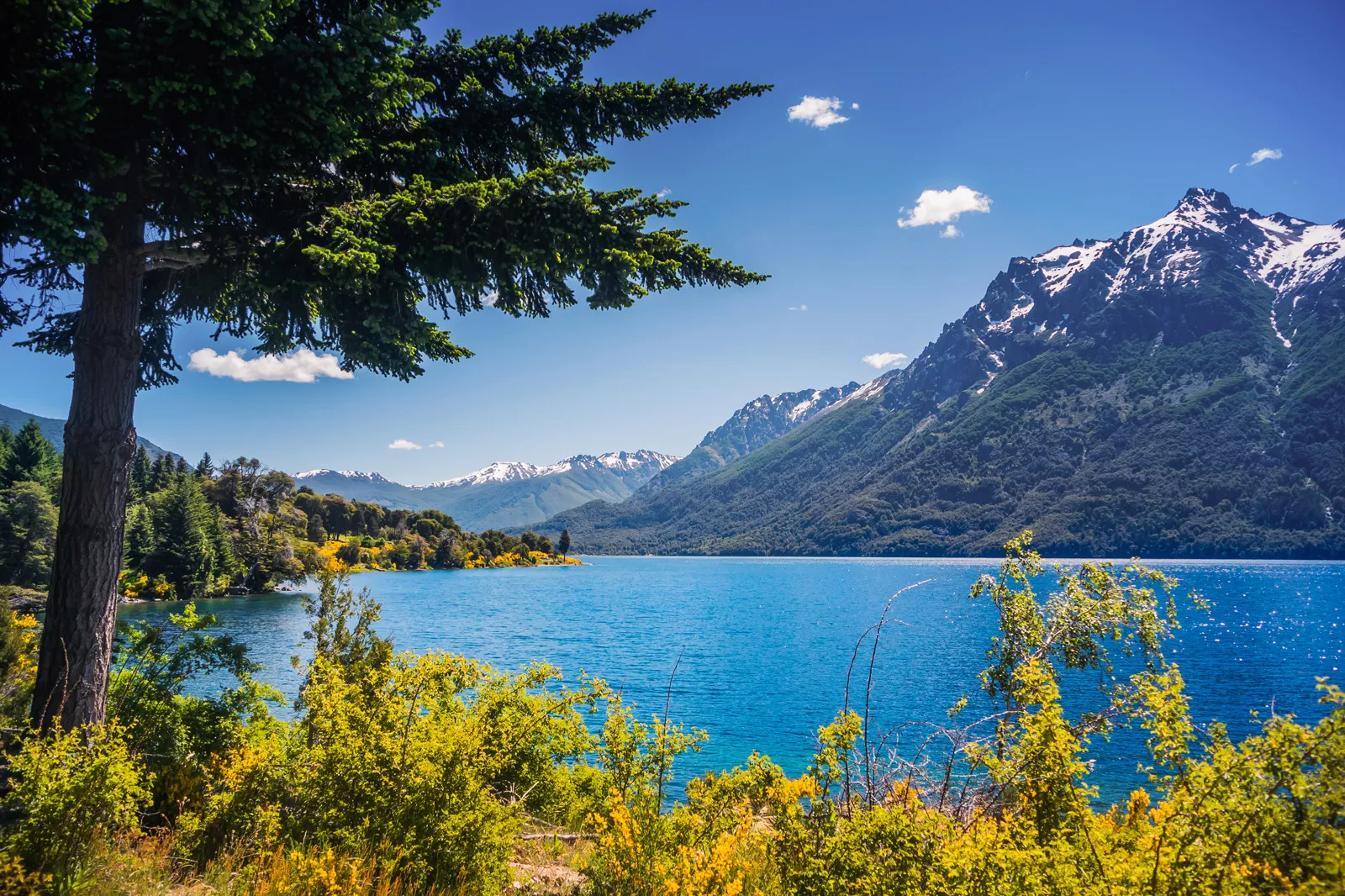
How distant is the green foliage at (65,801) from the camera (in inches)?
151

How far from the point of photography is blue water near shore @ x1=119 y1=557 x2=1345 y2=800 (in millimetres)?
23266

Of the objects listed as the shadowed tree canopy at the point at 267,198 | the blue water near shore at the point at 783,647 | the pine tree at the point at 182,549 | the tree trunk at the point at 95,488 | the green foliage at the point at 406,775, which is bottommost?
the blue water near shore at the point at 783,647

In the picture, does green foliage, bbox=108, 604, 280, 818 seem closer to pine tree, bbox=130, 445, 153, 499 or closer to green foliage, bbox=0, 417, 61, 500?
green foliage, bbox=0, 417, 61, 500

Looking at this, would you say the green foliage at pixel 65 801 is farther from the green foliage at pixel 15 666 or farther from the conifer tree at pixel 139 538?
the conifer tree at pixel 139 538

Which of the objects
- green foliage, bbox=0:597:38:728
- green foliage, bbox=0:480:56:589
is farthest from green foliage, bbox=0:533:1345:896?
green foliage, bbox=0:480:56:589

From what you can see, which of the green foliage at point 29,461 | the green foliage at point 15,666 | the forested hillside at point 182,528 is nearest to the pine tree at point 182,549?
the forested hillside at point 182,528

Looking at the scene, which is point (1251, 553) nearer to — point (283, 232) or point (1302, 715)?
point (1302, 715)

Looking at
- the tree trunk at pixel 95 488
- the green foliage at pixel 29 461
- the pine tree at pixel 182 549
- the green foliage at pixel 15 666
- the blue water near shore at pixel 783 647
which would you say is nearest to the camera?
the tree trunk at pixel 95 488

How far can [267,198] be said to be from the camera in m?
6.77

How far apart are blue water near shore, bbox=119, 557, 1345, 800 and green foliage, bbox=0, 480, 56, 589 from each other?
20.1 ft

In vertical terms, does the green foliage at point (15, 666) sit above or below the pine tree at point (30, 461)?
below

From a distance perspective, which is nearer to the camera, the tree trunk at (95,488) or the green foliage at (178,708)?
the tree trunk at (95,488)

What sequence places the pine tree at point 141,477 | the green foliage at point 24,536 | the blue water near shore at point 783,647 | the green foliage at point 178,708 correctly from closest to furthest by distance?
the green foliage at point 178,708 < the blue water near shore at point 783,647 < the green foliage at point 24,536 < the pine tree at point 141,477

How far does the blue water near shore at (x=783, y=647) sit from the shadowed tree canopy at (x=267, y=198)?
470cm
